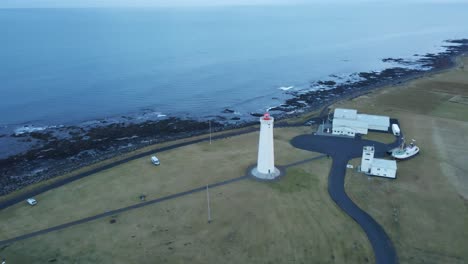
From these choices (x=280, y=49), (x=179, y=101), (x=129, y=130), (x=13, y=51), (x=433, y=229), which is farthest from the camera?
(x=280, y=49)

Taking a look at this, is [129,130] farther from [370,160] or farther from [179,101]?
[370,160]

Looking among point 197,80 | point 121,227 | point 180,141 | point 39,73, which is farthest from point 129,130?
point 39,73

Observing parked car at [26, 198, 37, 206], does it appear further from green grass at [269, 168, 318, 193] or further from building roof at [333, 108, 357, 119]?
building roof at [333, 108, 357, 119]

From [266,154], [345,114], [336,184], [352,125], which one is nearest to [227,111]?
[345,114]

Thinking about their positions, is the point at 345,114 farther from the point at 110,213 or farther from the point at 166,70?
the point at 166,70

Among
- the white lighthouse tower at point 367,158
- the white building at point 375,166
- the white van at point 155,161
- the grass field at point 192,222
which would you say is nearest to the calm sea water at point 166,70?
the white van at point 155,161

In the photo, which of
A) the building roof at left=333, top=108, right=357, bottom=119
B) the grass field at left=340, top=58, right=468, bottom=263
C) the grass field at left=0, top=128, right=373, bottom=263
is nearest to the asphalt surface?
the grass field at left=0, top=128, right=373, bottom=263
